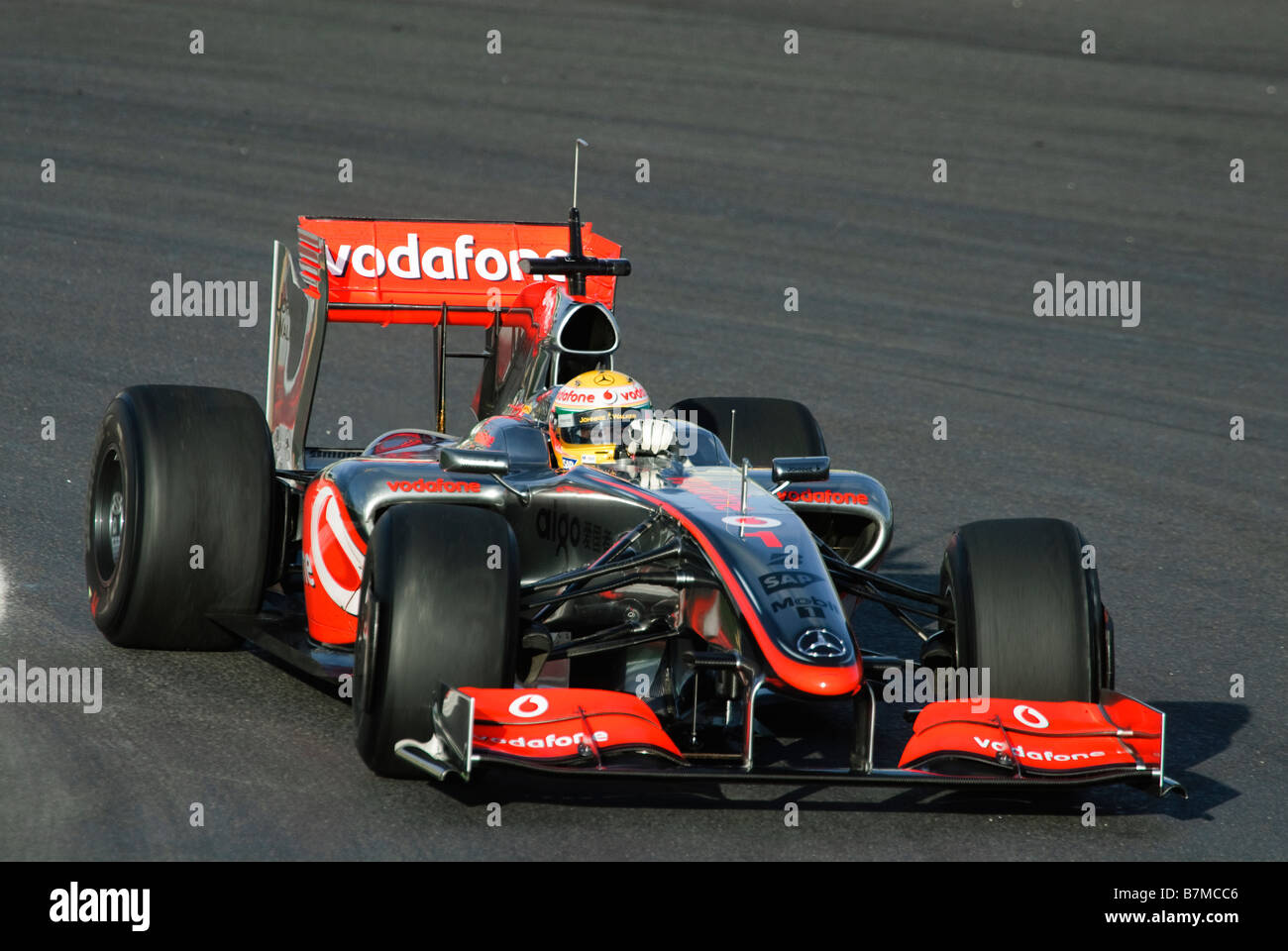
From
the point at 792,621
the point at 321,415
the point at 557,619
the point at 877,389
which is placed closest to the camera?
the point at 792,621

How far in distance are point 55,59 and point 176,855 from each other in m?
18.0

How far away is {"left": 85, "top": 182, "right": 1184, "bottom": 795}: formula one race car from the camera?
603 cm

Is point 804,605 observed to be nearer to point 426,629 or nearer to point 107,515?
point 426,629

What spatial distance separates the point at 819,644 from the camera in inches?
239

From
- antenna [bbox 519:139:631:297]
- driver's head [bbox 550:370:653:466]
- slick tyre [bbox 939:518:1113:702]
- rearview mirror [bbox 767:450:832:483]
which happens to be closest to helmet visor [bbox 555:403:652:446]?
driver's head [bbox 550:370:653:466]

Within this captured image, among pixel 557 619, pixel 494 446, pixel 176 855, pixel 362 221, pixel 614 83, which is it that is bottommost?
pixel 176 855

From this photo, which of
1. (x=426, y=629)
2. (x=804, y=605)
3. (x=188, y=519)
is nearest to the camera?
(x=426, y=629)

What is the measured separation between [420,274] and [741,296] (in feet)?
22.5

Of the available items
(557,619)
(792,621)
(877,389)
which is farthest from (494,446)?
(877,389)

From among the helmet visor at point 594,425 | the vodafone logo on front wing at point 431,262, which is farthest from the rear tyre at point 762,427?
the helmet visor at point 594,425

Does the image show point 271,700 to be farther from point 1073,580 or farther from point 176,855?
point 1073,580

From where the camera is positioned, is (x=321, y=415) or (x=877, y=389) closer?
(x=321, y=415)

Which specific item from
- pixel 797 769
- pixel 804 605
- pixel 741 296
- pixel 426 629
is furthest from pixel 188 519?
pixel 741 296

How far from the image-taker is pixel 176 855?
5746 mm
